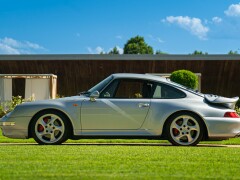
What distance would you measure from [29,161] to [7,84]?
22.9m

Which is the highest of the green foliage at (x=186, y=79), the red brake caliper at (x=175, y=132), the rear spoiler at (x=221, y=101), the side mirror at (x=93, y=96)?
the green foliage at (x=186, y=79)

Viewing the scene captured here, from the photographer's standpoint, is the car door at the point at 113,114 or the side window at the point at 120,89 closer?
the car door at the point at 113,114

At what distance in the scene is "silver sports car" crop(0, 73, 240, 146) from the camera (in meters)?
11.0

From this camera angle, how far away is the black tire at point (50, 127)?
36.3 feet

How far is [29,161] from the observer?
Result: 8.00m

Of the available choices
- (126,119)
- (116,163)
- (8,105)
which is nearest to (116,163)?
(116,163)

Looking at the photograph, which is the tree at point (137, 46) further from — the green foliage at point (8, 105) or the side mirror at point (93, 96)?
the side mirror at point (93, 96)

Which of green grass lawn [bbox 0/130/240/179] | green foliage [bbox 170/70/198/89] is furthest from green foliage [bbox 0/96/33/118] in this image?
green grass lawn [bbox 0/130/240/179]

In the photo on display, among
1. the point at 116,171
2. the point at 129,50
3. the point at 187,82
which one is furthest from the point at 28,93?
the point at 129,50

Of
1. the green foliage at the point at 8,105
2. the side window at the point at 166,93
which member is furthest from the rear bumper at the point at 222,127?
the green foliage at the point at 8,105

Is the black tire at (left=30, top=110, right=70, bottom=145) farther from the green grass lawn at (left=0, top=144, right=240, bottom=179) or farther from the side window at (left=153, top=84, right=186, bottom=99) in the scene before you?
the side window at (left=153, top=84, right=186, bottom=99)

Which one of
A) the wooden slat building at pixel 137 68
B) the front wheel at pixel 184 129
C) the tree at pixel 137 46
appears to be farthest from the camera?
the tree at pixel 137 46

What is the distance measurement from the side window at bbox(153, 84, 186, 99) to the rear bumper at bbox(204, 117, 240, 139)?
0.68 m

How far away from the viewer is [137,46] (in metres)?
97.2
